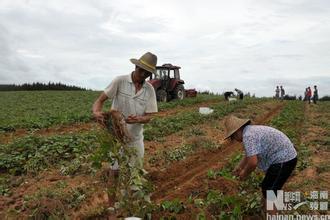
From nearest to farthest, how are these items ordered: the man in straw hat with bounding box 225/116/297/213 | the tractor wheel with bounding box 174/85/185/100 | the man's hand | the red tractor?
the man in straw hat with bounding box 225/116/297/213, the man's hand, the red tractor, the tractor wheel with bounding box 174/85/185/100

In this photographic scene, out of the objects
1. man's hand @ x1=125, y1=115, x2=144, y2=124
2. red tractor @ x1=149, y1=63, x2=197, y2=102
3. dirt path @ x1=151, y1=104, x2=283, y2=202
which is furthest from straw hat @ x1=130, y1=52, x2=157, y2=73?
red tractor @ x1=149, y1=63, x2=197, y2=102

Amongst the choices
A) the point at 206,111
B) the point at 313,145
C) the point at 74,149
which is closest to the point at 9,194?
the point at 74,149

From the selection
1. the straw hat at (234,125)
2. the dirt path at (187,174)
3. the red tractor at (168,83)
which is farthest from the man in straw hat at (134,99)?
the red tractor at (168,83)

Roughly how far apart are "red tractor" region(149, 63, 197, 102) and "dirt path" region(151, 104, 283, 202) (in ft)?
36.2

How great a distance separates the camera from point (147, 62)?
4539mm

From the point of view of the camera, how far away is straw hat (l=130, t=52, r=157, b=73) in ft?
14.9

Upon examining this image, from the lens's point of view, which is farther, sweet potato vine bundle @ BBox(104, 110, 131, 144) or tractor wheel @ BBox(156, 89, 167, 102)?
tractor wheel @ BBox(156, 89, 167, 102)

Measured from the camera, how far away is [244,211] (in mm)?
4855

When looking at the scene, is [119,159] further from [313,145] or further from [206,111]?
[206,111]

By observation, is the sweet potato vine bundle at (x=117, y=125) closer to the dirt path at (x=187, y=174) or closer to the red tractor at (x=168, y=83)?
the dirt path at (x=187, y=174)

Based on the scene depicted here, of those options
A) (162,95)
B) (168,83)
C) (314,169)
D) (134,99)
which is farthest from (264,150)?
(168,83)

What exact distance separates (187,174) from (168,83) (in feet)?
46.7

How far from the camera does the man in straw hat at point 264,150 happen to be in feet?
13.7

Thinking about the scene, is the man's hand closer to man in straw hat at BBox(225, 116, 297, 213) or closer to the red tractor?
man in straw hat at BBox(225, 116, 297, 213)
